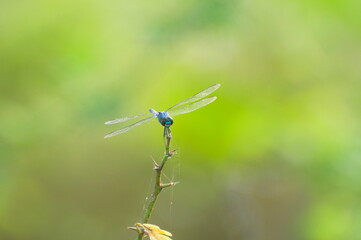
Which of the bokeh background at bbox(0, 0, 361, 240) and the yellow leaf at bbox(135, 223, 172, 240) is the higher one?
the bokeh background at bbox(0, 0, 361, 240)

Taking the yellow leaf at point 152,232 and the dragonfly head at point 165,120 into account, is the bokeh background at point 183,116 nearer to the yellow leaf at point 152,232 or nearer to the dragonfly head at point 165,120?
the dragonfly head at point 165,120

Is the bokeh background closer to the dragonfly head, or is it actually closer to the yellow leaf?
the dragonfly head

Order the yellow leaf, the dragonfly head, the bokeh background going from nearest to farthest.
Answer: the yellow leaf
the dragonfly head
the bokeh background

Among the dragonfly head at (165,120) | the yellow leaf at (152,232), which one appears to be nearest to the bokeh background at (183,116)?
the dragonfly head at (165,120)

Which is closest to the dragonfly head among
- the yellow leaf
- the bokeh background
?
the yellow leaf

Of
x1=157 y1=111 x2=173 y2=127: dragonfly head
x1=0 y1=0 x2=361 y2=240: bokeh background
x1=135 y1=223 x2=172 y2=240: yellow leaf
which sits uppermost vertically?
x1=0 y1=0 x2=361 y2=240: bokeh background

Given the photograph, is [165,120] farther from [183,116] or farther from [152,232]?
[183,116]

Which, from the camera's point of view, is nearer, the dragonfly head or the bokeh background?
the dragonfly head

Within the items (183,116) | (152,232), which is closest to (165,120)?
(152,232)

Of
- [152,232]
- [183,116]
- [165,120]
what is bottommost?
[152,232]

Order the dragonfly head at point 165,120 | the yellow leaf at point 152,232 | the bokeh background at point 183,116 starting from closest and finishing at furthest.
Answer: the yellow leaf at point 152,232, the dragonfly head at point 165,120, the bokeh background at point 183,116
